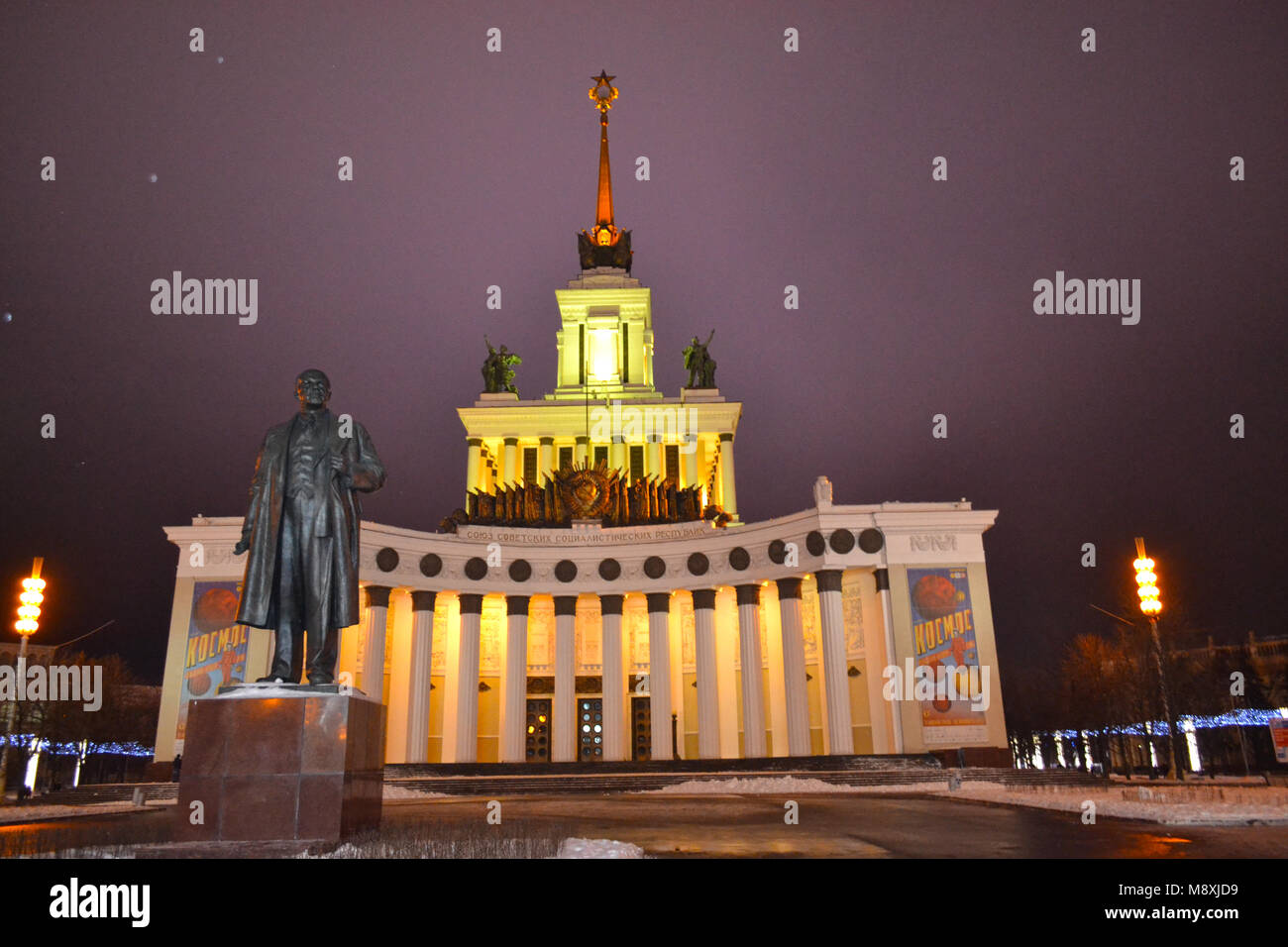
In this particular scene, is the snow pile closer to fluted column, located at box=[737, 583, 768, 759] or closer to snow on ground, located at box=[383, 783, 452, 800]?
snow on ground, located at box=[383, 783, 452, 800]

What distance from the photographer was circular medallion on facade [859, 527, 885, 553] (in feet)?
131

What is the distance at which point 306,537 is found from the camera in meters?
10.4

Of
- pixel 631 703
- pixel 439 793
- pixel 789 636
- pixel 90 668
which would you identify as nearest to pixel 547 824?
pixel 439 793

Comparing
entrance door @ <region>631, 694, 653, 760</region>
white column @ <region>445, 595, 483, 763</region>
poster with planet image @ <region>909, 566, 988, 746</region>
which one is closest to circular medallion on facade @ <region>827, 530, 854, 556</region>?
poster with planet image @ <region>909, 566, 988, 746</region>

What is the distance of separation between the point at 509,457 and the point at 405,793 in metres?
33.1

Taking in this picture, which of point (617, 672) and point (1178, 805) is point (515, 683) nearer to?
point (617, 672)

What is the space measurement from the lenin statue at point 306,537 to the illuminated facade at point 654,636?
Result: 29.5 metres

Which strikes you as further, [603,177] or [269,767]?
[603,177]

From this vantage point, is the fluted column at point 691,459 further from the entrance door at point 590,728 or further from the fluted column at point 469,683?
the fluted column at point 469,683

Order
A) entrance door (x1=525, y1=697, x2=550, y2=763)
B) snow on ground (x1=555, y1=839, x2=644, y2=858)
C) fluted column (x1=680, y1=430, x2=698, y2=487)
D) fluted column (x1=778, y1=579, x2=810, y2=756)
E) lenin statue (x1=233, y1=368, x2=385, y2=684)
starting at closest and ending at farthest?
1. snow on ground (x1=555, y1=839, x2=644, y2=858)
2. lenin statue (x1=233, y1=368, x2=385, y2=684)
3. fluted column (x1=778, y1=579, x2=810, y2=756)
4. entrance door (x1=525, y1=697, x2=550, y2=763)
5. fluted column (x1=680, y1=430, x2=698, y2=487)

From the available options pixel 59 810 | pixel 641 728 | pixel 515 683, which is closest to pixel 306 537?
pixel 59 810

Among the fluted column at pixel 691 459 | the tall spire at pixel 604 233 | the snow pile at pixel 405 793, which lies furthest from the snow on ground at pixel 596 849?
the tall spire at pixel 604 233

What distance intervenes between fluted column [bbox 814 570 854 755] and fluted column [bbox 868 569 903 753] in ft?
6.17
